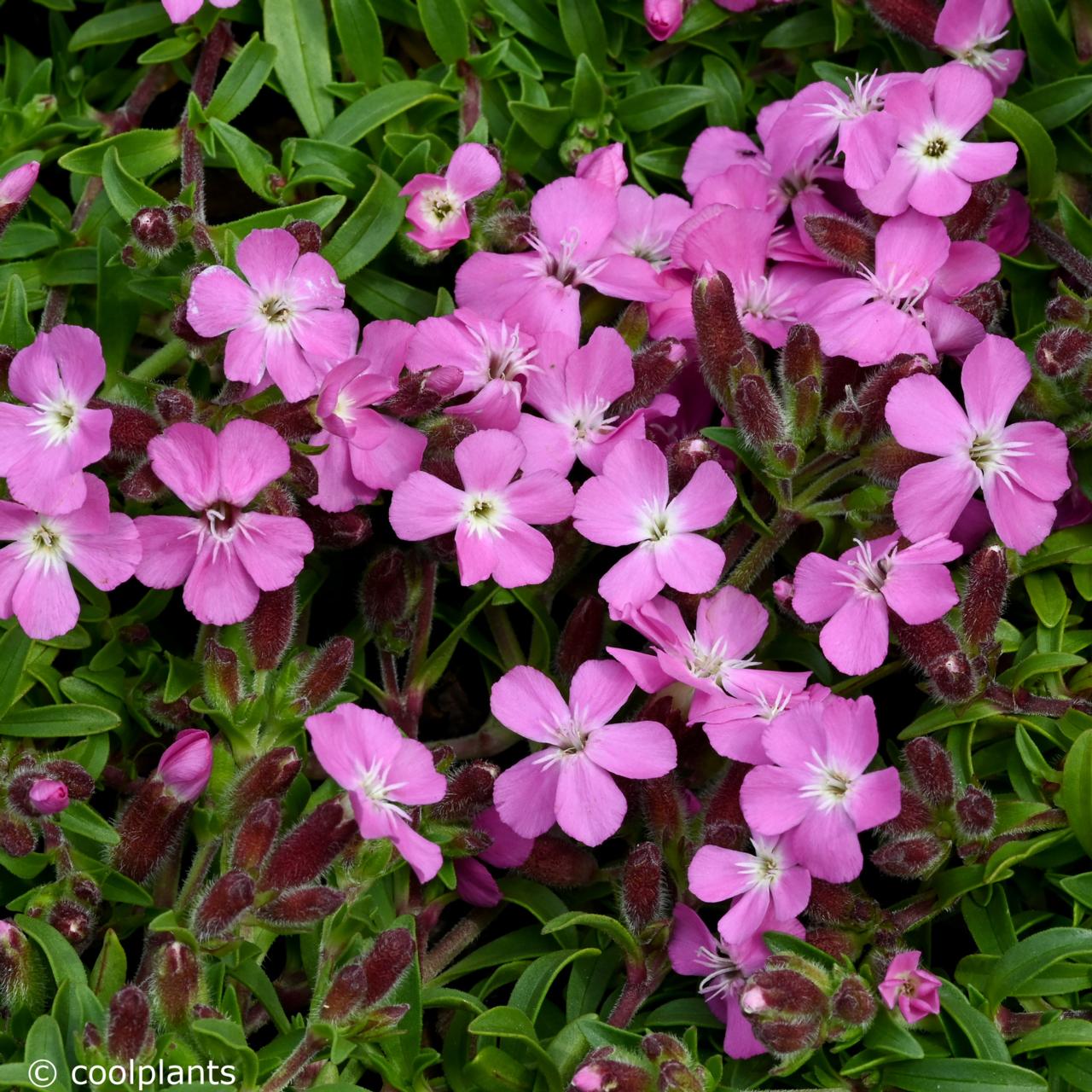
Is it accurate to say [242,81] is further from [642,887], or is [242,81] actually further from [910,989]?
[910,989]

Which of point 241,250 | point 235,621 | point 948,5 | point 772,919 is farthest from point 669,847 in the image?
point 948,5

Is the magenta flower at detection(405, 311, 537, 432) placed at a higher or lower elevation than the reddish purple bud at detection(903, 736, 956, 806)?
higher

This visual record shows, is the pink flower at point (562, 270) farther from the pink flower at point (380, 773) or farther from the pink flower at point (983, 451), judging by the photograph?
the pink flower at point (380, 773)

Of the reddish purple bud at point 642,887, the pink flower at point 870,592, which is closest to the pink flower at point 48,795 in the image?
the reddish purple bud at point 642,887

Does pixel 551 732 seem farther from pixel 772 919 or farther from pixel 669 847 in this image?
pixel 772 919

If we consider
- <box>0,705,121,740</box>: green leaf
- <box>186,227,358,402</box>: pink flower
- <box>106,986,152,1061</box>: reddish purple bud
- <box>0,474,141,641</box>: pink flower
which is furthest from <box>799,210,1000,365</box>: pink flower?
<box>106,986,152,1061</box>: reddish purple bud

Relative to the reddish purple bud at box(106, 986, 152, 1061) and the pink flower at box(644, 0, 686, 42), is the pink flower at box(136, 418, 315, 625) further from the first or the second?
the pink flower at box(644, 0, 686, 42)

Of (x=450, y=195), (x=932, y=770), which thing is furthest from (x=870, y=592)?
(x=450, y=195)

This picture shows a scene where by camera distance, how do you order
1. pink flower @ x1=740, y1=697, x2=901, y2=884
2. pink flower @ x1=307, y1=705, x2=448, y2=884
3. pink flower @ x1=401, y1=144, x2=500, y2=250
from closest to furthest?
pink flower @ x1=307, y1=705, x2=448, y2=884, pink flower @ x1=740, y1=697, x2=901, y2=884, pink flower @ x1=401, y1=144, x2=500, y2=250
